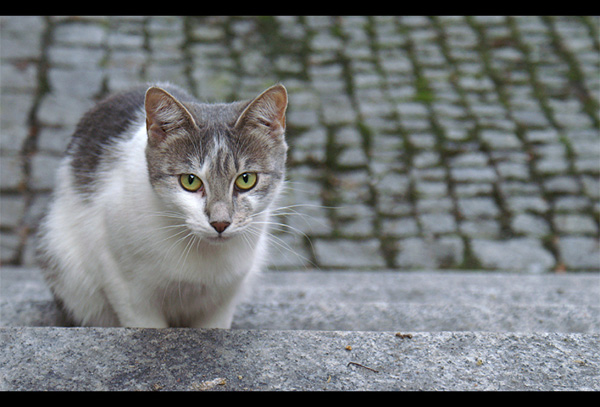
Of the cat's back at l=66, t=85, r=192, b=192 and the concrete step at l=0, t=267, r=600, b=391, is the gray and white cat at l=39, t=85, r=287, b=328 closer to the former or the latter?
the cat's back at l=66, t=85, r=192, b=192

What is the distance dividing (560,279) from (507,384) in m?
2.48

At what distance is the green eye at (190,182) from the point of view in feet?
7.39

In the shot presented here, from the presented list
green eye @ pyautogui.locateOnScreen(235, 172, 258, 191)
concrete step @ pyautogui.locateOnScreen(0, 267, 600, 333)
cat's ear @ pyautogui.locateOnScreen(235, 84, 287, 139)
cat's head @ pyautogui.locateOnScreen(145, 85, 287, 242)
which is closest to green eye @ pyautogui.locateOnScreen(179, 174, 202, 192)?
cat's head @ pyautogui.locateOnScreen(145, 85, 287, 242)

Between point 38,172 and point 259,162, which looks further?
point 38,172

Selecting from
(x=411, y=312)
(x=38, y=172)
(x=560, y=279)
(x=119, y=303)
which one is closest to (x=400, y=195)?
(x=560, y=279)

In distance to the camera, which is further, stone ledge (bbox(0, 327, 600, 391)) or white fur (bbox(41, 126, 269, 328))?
white fur (bbox(41, 126, 269, 328))

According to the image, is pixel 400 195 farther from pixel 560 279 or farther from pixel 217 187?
pixel 217 187

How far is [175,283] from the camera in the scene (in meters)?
2.38

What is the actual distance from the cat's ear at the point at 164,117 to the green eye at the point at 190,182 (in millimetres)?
167

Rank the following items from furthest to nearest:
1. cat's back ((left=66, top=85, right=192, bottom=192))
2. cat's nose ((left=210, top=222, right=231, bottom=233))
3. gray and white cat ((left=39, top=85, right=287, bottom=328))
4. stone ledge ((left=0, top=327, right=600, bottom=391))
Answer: cat's back ((left=66, top=85, right=192, bottom=192)) → gray and white cat ((left=39, top=85, right=287, bottom=328)) → cat's nose ((left=210, top=222, right=231, bottom=233)) → stone ledge ((left=0, top=327, right=600, bottom=391))

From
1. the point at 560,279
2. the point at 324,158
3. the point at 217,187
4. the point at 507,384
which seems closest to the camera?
the point at 507,384

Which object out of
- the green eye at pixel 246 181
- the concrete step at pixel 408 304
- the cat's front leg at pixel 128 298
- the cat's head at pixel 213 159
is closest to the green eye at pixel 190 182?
the cat's head at pixel 213 159

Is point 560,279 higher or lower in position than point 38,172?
lower

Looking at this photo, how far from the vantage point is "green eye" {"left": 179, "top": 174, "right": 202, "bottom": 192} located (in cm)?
225
